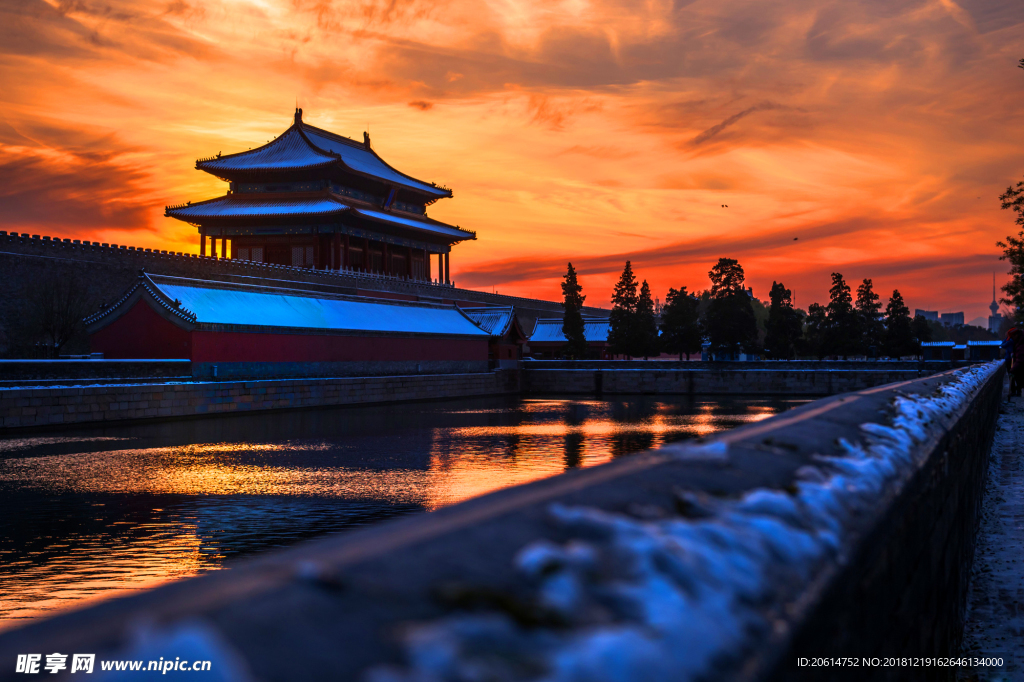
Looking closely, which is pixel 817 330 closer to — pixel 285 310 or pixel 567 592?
pixel 285 310

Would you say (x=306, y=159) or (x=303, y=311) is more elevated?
(x=306, y=159)

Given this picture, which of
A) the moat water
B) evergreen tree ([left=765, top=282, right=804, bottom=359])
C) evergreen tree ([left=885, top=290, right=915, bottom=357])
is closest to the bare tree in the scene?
the moat water

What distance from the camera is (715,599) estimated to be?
→ 1.24 m

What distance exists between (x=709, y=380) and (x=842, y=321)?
17.4 meters

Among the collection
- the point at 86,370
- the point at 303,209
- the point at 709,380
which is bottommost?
the point at 709,380

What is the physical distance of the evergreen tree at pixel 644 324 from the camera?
2340 inches

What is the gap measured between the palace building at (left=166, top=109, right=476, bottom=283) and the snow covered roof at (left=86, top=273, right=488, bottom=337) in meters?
9.99

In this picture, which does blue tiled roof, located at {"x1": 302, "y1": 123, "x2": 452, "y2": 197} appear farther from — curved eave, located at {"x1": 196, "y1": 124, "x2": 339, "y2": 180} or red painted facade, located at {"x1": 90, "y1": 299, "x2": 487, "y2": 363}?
red painted facade, located at {"x1": 90, "y1": 299, "x2": 487, "y2": 363}

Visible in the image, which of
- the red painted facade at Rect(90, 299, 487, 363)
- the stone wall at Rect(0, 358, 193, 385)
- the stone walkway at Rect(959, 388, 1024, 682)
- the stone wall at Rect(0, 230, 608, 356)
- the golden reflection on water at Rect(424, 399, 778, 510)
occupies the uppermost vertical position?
the stone wall at Rect(0, 230, 608, 356)

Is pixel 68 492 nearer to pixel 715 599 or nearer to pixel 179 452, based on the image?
pixel 179 452

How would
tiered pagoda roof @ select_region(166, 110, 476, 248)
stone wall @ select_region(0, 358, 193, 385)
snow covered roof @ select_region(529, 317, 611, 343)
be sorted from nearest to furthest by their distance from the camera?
stone wall @ select_region(0, 358, 193, 385) < tiered pagoda roof @ select_region(166, 110, 476, 248) < snow covered roof @ select_region(529, 317, 611, 343)

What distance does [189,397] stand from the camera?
26.8 meters

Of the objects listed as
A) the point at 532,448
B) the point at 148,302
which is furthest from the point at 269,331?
the point at 532,448

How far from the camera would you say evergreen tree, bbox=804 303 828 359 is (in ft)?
200
